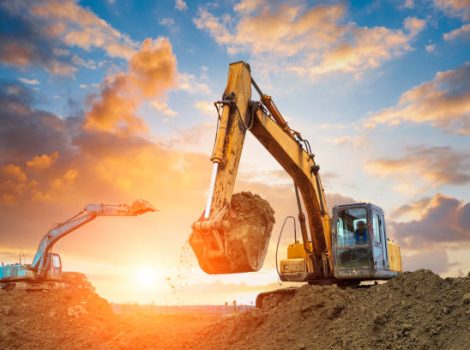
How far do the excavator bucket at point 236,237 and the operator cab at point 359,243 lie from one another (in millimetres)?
2543

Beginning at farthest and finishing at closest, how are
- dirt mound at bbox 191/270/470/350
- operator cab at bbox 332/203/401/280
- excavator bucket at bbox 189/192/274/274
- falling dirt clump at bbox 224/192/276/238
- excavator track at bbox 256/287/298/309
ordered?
excavator track at bbox 256/287/298/309
operator cab at bbox 332/203/401/280
falling dirt clump at bbox 224/192/276/238
excavator bucket at bbox 189/192/274/274
dirt mound at bbox 191/270/470/350

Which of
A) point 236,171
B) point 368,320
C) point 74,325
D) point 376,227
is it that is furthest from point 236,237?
point 74,325

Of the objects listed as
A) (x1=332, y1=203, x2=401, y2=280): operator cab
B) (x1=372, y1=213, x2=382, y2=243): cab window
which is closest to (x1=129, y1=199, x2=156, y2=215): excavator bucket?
(x1=332, y1=203, x2=401, y2=280): operator cab

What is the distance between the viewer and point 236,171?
896 centimetres

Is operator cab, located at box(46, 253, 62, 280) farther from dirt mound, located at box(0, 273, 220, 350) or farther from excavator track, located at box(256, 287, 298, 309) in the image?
excavator track, located at box(256, 287, 298, 309)

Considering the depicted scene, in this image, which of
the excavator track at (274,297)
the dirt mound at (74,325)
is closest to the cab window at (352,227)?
the excavator track at (274,297)

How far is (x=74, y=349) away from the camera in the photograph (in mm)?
15133

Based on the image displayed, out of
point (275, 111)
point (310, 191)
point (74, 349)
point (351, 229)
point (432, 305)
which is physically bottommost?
point (74, 349)

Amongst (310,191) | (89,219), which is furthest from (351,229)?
(89,219)

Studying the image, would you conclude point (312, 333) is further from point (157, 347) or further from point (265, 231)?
point (157, 347)

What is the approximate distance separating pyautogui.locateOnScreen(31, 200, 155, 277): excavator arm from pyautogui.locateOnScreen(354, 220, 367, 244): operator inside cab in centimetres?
1301

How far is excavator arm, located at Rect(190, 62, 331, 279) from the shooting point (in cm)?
775

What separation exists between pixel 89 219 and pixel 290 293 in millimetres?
13598

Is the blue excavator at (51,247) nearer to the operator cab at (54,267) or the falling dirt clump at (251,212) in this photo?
the operator cab at (54,267)
